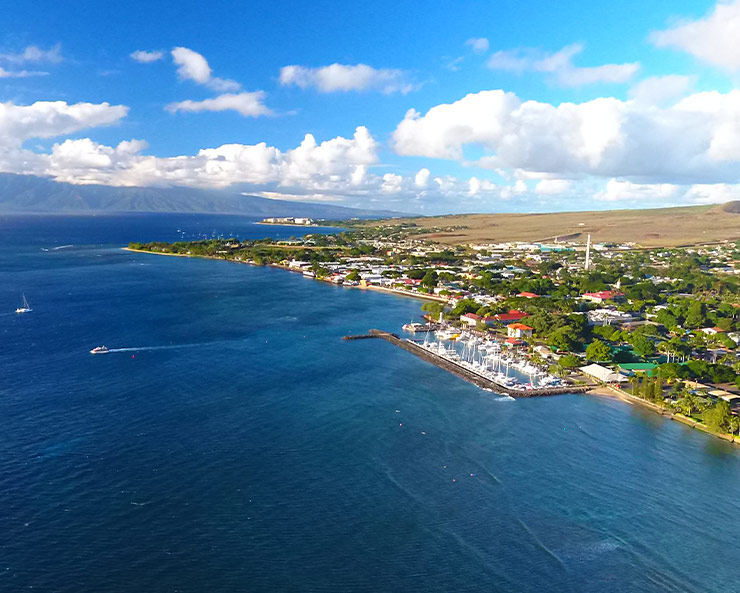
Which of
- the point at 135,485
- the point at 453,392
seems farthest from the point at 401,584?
the point at 453,392

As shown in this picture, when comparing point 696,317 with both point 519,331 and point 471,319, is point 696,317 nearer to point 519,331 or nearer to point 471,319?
point 519,331

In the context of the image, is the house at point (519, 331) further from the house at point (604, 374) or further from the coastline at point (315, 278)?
the coastline at point (315, 278)

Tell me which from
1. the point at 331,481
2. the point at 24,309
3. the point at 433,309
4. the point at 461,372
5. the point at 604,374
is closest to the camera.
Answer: the point at 331,481

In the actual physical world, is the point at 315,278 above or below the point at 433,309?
below

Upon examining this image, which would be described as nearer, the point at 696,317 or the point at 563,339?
the point at 563,339

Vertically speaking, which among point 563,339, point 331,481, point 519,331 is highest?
point 563,339

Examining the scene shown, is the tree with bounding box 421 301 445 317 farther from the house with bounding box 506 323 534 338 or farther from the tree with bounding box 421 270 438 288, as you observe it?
the tree with bounding box 421 270 438 288

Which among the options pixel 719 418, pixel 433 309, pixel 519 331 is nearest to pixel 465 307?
pixel 433 309
